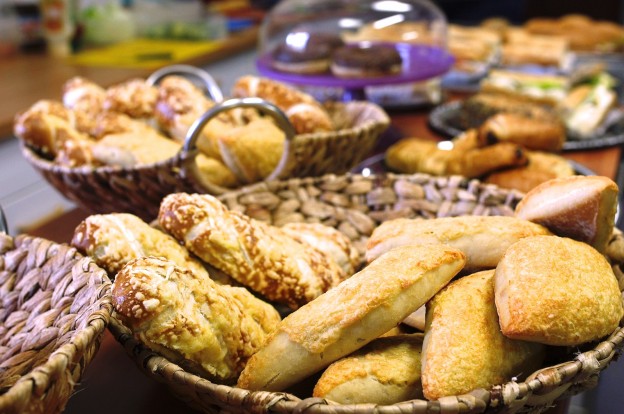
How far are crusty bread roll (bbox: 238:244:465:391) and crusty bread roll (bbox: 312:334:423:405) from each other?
17 millimetres

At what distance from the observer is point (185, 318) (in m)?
0.59

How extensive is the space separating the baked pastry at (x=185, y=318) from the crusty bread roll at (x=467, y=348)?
0.18 metres

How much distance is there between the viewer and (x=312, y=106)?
50.6 inches

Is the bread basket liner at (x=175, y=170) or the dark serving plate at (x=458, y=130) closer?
the bread basket liner at (x=175, y=170)

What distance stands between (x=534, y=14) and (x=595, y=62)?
2213 mm

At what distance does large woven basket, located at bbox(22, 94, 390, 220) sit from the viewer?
1.01 metres

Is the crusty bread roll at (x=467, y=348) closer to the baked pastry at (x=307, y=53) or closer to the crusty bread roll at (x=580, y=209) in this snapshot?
the crusty bread roll at (x=580, y=209)

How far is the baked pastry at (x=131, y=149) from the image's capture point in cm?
109

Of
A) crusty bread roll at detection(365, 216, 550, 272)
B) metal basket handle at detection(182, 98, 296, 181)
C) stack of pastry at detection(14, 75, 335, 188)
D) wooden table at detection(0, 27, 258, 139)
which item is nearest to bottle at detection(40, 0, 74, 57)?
wooden table at detection(0, 27, 258, 139)

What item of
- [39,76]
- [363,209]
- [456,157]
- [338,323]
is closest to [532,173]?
[456,157]

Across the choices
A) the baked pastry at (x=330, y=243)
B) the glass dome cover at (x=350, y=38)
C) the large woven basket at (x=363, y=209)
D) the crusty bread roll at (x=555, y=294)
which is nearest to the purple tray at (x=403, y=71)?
the glass dome cover at (x=350, y=38)

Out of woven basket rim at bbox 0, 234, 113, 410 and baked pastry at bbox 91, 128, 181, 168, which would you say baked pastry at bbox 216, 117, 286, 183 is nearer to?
baked pastry at bbox 91, 128, 181, 168

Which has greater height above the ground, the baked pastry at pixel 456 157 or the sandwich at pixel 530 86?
the baked pastry at pixel 456 157

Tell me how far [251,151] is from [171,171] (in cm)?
16
